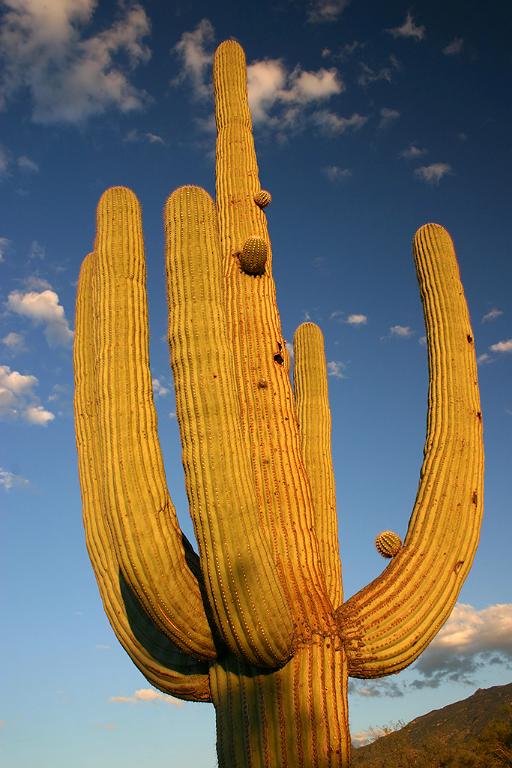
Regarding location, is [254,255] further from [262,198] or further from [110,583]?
[110,583]

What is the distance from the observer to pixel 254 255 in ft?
15.7

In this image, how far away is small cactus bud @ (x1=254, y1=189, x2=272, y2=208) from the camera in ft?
17.6

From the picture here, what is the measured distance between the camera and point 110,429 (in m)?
4.01

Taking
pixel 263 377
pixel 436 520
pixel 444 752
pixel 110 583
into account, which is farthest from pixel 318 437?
pixel 444 752

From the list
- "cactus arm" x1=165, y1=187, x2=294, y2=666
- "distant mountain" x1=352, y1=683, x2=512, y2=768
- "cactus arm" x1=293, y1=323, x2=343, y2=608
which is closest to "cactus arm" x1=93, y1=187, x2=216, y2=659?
"cactus arm" x1=165, y1=187, x2=294, y2=666

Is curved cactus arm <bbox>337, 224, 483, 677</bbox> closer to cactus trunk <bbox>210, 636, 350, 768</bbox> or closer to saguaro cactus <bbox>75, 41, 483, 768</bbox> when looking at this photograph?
saguaro cactus <bbox>75, 41, 483, 768</bbox>

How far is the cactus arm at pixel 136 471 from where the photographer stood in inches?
147

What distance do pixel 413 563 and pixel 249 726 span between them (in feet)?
4.41

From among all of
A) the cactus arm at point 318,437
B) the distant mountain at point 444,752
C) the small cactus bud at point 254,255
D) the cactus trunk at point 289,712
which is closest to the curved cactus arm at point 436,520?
the cactus trunk at point 289,712

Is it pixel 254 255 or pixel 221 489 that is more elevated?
pixel 254 255

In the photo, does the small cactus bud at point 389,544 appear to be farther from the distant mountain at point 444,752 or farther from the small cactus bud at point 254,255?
the distant mountain at point 444,752

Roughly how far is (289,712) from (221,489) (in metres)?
1.18

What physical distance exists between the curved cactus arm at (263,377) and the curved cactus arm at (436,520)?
0.35 m

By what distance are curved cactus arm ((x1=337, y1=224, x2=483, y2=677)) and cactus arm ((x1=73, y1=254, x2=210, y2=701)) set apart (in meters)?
0.99
